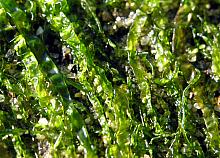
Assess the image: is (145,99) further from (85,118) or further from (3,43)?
(3,43)

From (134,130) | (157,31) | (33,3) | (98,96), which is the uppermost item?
(33,3)

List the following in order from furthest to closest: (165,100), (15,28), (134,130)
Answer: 1. (15,28)
2. (165,100)
3. (134,130)

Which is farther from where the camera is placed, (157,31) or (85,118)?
(157,31)

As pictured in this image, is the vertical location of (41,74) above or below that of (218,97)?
above

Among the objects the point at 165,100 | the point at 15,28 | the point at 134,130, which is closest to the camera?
the point at 134,130

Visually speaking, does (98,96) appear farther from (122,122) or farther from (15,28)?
(15,28)

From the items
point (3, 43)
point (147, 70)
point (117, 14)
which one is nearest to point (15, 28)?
point (3, 43)
